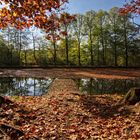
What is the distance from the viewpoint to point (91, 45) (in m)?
66.9

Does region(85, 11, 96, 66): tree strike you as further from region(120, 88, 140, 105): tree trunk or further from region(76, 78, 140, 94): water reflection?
region(120, 88, 140, 105): tree trunk

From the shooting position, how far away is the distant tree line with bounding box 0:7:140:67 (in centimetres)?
6575

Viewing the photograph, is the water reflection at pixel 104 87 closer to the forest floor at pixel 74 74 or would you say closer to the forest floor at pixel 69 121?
the forest floor at pixel 69 121

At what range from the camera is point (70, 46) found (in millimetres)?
70125

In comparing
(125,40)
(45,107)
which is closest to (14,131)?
(45,107)

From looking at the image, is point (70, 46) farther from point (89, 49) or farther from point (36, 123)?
point (36, 123)

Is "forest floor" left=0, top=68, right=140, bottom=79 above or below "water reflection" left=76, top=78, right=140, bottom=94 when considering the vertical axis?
above

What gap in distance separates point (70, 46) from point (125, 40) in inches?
488

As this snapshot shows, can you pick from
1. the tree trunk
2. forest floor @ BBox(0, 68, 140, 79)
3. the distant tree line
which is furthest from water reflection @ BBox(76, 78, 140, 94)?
the distant tree line

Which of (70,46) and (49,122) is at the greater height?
(70,46)

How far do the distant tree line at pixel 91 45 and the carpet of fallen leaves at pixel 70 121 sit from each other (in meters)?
50.7

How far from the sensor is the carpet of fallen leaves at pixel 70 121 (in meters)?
8.49

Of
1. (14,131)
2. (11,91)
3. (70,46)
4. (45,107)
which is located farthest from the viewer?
(70,46)

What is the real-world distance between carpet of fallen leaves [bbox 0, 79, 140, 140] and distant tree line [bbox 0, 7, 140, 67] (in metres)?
50.7
